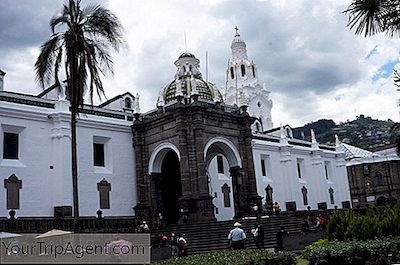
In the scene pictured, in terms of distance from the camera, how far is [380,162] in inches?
2623

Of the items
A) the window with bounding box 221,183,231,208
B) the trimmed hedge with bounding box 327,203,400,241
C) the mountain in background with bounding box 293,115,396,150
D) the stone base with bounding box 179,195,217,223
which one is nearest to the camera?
the trimmed hedge with bounding box 327,203,400,241

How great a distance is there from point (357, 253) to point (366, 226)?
256cm

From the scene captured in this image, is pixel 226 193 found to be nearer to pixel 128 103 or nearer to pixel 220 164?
pixel 220 164

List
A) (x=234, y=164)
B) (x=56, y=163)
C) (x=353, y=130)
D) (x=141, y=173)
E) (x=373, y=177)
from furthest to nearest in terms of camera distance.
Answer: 1. (x=353, y=130)
2. (x=373, y=177)
3. (x=234, y=164)
4. (x=141, y=173)
5. (x=56, y=163)

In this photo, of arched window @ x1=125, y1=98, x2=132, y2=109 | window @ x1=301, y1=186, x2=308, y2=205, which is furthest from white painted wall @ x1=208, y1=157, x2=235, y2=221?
window @ x1=301, y1=186, x2=308, y2=205

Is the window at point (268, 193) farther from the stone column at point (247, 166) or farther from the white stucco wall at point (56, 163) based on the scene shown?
the white stucco wall at point (56, 163)

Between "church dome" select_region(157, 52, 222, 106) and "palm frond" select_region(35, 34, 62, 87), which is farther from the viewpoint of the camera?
"church dome" select_region(157, 52, 222, 106)

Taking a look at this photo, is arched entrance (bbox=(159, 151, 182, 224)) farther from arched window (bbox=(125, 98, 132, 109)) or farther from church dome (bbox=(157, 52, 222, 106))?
arched window (bbox=(125, 98, 132, 109))

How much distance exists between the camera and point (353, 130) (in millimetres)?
153625

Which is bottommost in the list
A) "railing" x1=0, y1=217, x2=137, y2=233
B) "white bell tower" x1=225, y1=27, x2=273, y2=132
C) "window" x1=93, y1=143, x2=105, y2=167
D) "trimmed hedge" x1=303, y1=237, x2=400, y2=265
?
"trimmed hedge" x1=303, y1=237, x2=400, y2=265

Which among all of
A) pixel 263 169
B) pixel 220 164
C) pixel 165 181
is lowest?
pixel 165 181

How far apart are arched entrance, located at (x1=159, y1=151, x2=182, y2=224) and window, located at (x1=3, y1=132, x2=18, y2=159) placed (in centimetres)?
979

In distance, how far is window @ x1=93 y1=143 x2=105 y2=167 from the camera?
1319 inches

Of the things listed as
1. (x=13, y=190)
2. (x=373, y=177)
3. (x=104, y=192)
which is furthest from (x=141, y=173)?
(x=373, y=177)
